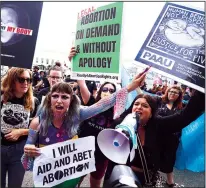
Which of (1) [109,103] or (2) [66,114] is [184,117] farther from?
(2) [66,114]

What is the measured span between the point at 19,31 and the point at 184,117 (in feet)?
5.65

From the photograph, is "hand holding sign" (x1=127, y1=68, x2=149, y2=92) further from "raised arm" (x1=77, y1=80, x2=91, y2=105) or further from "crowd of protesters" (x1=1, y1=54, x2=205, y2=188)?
"raised arm" (x1=77, y1=80, x2=91, y2=105)

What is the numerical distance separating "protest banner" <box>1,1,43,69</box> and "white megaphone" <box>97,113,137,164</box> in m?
0.96

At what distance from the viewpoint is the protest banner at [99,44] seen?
2.89 meters

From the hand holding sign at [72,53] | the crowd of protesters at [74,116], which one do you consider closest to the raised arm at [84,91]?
the crowd of protesters at [74,116]

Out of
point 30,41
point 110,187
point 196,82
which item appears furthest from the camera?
point 30,41

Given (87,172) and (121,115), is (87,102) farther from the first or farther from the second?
(87,172)

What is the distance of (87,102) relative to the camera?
122 inches

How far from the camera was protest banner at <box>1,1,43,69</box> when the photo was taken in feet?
9.89

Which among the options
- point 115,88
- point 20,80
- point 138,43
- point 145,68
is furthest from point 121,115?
point 20,80

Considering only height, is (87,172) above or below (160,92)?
below

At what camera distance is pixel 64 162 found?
3072 mm

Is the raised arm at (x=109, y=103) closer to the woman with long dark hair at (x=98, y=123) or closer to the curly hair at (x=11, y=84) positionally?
the woman with long dark hair at (x=98, y=123)

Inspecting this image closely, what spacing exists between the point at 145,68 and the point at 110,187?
1074 millimetres
